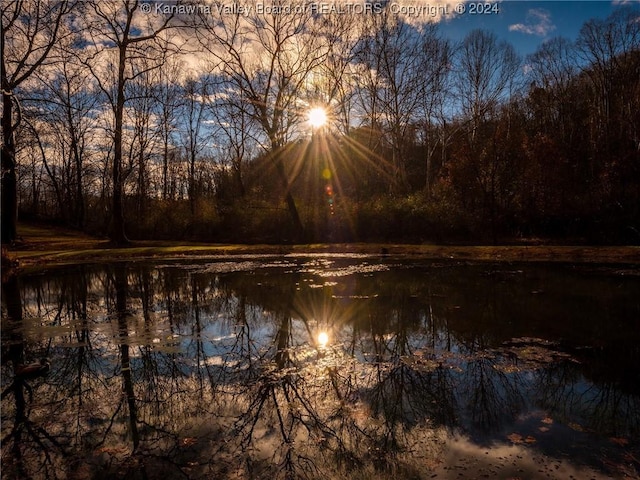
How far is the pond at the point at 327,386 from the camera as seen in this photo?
12.1ft

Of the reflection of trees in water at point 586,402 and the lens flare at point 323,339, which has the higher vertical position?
the lens flare at point 323,339

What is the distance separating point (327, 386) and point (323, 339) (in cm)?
206

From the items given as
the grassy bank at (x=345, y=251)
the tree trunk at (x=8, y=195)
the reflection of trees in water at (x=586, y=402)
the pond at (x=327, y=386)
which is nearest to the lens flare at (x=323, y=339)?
the pond at (x=327, y=386)

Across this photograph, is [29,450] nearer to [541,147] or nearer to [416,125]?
[541,147]

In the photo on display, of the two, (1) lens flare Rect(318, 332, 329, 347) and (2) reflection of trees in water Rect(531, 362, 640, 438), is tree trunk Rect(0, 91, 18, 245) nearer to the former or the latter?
(1) lens flare Rect(318, 332, 329, 347)

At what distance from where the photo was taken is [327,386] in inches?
206

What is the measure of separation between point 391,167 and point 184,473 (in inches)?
1439

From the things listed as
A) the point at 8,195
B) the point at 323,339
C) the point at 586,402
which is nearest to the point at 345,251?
the point at 323,339

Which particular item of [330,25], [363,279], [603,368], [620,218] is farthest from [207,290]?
[330,25]

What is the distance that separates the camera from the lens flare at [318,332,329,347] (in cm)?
700

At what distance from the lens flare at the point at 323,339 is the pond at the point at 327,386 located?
60 millimetres

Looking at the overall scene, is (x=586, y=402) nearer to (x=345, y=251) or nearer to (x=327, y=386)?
(x=327, y=386)

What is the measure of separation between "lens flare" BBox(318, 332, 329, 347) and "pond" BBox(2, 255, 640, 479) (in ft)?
0.20

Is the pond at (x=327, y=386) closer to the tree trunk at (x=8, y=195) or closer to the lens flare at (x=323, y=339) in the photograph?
the lens flare at (x=323, y=339)
